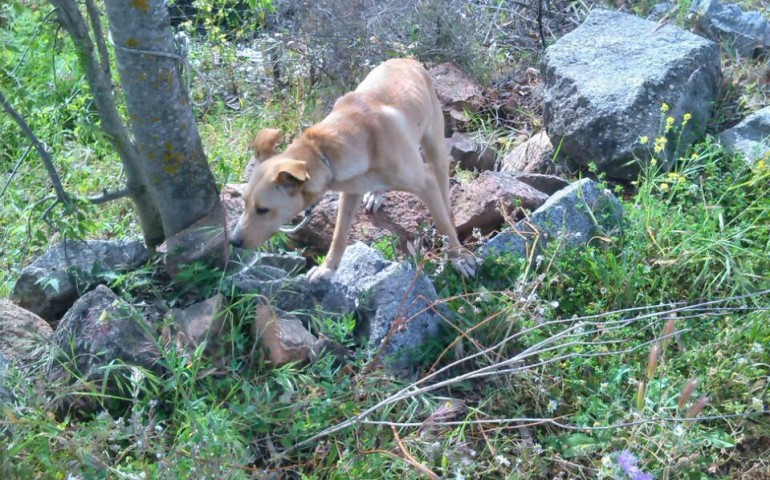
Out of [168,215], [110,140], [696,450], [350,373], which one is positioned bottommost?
[696,450]

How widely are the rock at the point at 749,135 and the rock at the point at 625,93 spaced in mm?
215

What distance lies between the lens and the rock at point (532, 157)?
588 centimetres

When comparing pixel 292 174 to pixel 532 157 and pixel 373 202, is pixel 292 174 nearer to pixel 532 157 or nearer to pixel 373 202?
pixel 373 202

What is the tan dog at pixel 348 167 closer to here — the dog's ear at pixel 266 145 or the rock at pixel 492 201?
the dog's ear at pixel 266 145

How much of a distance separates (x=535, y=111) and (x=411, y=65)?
1.70m

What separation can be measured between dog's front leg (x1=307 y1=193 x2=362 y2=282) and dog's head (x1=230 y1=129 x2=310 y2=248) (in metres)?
0.42

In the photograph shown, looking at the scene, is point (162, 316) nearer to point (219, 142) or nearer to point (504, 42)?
point (219, 142)

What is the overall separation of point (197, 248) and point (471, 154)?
8.78 feet

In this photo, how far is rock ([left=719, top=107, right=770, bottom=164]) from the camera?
538 cm

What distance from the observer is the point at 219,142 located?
618 cm

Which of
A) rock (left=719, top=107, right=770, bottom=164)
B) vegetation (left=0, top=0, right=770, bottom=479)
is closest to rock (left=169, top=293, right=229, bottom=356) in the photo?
vegetation (left=0, top=0, right=770, bottom=479)

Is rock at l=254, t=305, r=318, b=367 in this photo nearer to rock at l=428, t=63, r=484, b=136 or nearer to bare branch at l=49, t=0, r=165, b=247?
bare branch at l=49, t=0, r=165, b=247

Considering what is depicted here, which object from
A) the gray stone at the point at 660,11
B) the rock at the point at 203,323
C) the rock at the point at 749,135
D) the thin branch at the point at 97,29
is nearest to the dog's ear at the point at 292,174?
the rock at the point at 203,323

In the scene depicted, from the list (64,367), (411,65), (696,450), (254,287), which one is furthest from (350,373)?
(411,65)
